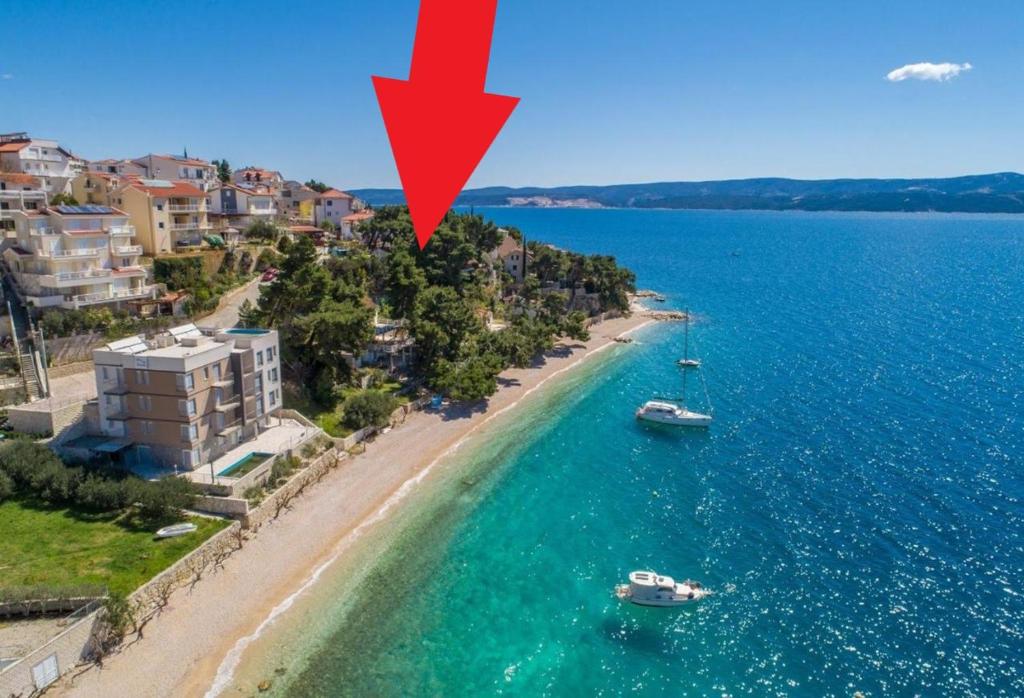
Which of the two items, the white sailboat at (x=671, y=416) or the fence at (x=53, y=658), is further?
the white sailboat at (x=671, y=416)

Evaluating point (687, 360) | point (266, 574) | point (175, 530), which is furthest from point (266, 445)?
point (687, 360)

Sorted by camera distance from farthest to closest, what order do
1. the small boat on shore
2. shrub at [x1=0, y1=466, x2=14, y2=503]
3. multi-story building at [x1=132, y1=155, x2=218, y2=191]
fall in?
multi-story building at [x1=132, y1=155, x2=218, y2=191], shrub at [x1=0, y1=466, x2=14, y2=503], the small boat on shore

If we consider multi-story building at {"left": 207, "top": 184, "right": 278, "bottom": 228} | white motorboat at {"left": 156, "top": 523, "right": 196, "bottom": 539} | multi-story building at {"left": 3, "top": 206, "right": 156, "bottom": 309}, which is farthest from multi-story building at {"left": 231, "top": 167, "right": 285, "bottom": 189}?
white motorboat at {"left": 156, "top": 523, "right": 196, "bottom": 539}

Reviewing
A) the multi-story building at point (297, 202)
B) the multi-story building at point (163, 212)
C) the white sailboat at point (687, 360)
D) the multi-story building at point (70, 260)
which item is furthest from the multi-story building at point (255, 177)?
the white sailboat at point (687, 360)

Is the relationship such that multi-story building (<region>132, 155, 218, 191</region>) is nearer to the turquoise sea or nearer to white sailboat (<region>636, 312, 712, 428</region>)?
the turquoise sea

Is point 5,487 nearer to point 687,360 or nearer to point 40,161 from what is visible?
point 40,161

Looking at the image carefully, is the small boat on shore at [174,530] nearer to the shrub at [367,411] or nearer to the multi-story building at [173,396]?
the multi-story building at [173,396]

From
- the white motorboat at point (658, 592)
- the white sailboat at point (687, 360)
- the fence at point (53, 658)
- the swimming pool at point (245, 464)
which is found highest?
the swimming pool at point (245, 464)
